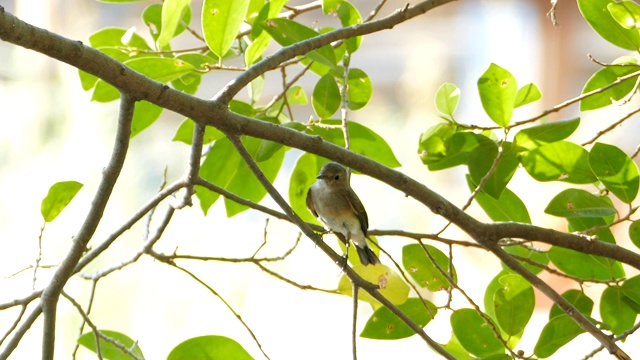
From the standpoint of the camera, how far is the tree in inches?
34.9

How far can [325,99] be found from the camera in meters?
1.11

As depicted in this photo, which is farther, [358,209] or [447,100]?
[358,209]

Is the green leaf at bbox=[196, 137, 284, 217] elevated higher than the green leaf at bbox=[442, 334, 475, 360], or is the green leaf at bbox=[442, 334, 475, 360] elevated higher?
the green leaf at bbox=[196, 137, 284, 217]

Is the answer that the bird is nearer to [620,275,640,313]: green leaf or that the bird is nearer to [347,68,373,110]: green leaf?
[347,68,373,110]: green leaf

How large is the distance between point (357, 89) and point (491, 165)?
24 cm

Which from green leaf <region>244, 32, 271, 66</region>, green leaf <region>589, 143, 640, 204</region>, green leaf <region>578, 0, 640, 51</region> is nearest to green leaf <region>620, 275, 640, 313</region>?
green leaf <region>589, 143, 640, 204</region>

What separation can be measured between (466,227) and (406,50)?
7.47 feet

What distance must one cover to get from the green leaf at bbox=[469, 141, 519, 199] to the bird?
241 millimetres

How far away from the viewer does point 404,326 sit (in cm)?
102

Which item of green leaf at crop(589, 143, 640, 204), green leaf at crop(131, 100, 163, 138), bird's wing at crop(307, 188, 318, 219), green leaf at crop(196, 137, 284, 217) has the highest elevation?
green leaf at crop(131, 100, 163, 138)

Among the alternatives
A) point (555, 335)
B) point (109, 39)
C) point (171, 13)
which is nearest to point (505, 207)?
point (555, 335)

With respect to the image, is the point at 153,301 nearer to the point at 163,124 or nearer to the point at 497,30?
the point at 163,124

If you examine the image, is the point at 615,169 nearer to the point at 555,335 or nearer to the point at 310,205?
the point at 555,335

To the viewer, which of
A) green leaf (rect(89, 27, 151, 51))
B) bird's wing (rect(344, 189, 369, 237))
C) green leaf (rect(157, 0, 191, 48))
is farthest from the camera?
bird's wing (rect(344, 189, 369, 237))
